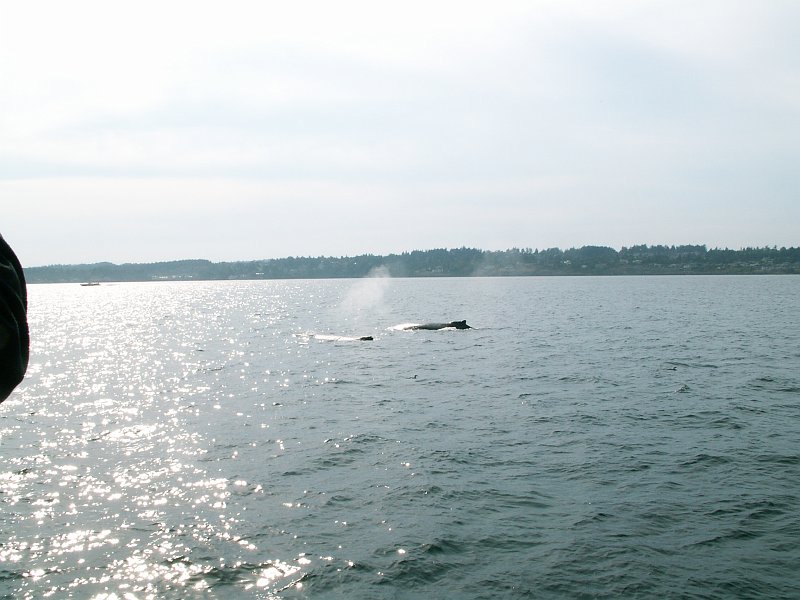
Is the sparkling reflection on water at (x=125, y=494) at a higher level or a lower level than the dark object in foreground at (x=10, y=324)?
lower

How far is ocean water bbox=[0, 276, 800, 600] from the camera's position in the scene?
1260 cm

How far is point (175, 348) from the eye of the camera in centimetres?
5509

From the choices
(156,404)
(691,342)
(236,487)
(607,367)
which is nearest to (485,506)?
(236,487)

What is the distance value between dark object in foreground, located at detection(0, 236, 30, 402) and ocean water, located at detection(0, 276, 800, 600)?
33.4 feet

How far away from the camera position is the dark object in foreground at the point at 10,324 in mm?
2838

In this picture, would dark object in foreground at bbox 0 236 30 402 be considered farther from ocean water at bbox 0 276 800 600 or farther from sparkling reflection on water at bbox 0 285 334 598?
sparkling reflection on water at bbox 0 285 334 598

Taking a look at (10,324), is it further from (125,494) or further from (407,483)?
(125,494)

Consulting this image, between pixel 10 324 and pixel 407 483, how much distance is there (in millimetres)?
15807

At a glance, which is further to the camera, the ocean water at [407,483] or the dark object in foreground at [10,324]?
the ocean water at [407,483]

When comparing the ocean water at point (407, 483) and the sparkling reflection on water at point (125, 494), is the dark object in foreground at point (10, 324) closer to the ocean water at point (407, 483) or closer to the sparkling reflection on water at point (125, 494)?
the ocean water at point (407, 483)

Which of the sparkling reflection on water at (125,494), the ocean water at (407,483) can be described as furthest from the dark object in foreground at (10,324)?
the sparkling reflection on water at (125,494)

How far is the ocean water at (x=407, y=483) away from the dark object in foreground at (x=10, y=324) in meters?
10.2

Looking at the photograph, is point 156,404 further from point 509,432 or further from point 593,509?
point 593,509

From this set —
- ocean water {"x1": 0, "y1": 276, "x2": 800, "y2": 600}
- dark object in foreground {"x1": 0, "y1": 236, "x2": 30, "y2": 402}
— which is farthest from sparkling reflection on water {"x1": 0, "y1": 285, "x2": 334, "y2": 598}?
dark object in foreground {"x1": 0, "y1": 236, "x2": 30, "y2": 402}
